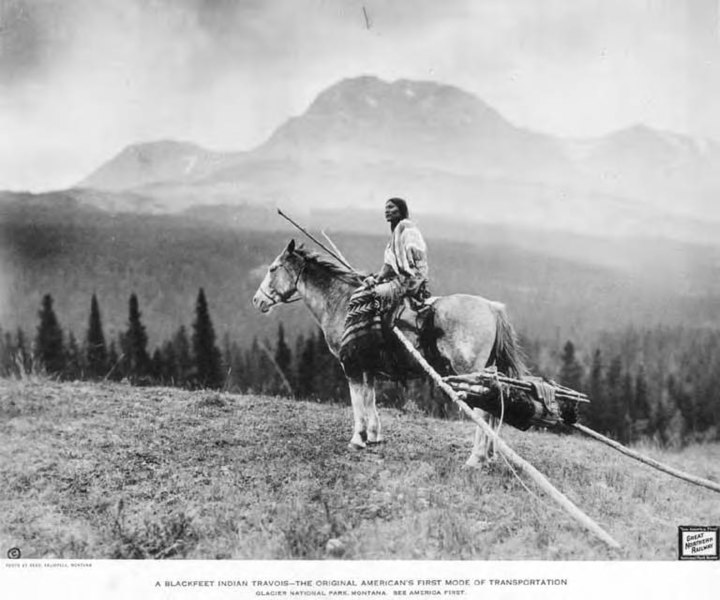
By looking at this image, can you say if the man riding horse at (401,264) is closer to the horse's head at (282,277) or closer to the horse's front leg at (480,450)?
the horse's head at (282,277)

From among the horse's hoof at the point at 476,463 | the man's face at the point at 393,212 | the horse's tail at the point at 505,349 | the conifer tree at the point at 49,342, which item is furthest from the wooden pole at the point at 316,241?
the conifer tree at the point at 49,342

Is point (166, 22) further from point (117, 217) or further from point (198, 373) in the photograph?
point (198, 373)

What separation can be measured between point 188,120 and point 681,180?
3.84m

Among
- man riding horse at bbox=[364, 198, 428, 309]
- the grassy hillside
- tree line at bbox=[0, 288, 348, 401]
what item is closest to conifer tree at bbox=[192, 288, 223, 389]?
tree line at bbox=[0, 288, 348, 401]

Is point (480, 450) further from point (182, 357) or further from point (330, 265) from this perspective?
point (182, 357)

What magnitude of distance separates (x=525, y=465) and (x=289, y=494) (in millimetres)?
1475

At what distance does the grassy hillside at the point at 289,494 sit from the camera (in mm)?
3932

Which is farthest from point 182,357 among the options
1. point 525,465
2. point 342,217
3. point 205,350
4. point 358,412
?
point 525,465

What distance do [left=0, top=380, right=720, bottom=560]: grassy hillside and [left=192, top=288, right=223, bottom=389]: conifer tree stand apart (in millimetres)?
365

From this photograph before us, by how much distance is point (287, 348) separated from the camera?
4.89m

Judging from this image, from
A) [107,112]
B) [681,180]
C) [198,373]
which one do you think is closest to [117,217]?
[107,112]

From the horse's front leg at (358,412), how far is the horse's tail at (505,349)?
913 mm

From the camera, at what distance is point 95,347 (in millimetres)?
4895

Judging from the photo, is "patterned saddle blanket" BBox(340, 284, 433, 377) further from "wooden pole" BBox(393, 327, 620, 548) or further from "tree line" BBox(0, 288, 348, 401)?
"tree line" BBox(0, 288, 348, 401)
